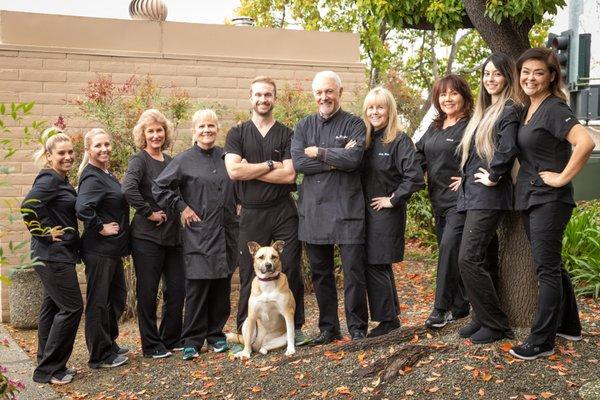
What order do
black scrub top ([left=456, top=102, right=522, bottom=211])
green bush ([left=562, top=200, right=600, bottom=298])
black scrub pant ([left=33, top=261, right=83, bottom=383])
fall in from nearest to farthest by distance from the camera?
black scrub top ([left=456, top=102, right=522, bottom=211]) → black scrub pant ([left=33, top=261, right=83, bottom=383]) → green bush ([left=562, top=200, right=600, bottom=298])

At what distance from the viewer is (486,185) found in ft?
17.9

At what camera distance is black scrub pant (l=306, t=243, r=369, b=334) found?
6219mm

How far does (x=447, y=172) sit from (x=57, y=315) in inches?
135

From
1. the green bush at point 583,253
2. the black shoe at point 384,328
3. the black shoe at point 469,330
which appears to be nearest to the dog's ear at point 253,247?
the black shoe at point 384,328

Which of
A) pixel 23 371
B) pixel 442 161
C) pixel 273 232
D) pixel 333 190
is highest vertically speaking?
pixel 442 161

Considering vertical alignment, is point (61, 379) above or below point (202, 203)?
below

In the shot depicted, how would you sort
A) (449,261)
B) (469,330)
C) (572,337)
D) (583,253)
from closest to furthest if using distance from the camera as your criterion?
(572,337) < (469,330) < (449,261) < (583,253)

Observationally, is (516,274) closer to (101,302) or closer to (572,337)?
(572,337)

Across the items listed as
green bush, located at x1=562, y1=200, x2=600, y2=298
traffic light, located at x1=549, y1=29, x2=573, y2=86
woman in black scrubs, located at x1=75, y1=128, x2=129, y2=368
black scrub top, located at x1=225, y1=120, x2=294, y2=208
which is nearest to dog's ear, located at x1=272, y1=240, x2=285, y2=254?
black scrub top, located at x1=225, y1=120, x2=294, y2=208

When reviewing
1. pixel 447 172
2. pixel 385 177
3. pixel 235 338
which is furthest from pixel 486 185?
pixel 235 338

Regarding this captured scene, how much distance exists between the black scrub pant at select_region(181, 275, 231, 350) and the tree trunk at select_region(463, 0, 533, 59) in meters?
2.94

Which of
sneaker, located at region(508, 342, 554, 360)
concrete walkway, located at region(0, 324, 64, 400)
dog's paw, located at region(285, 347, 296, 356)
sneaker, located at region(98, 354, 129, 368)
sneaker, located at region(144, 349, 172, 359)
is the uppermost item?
sneaker, located at region(508, 342, 554, 360)

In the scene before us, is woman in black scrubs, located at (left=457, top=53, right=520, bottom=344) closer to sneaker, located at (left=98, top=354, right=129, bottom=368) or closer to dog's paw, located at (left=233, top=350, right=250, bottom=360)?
dog's paw, located at (left=233, top=350, right=250, bottom=360)

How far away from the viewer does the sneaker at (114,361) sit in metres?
6.85
